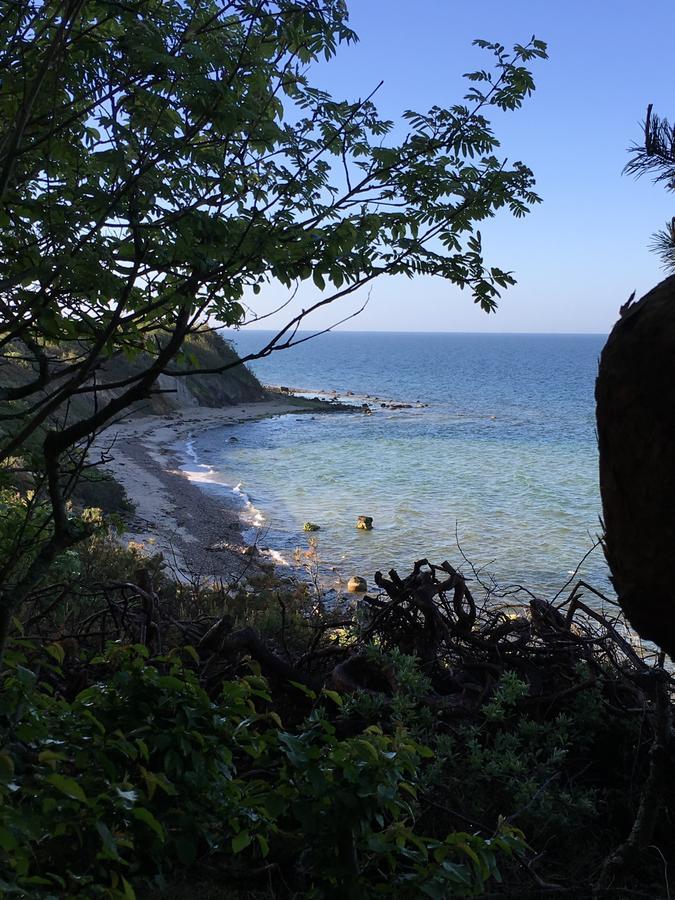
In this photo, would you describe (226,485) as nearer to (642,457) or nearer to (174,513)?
(174,513)

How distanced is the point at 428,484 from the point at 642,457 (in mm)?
33437

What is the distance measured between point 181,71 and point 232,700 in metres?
2.54

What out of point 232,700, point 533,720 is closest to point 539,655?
point 533,720

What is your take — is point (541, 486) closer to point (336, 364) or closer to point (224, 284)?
point (224, 284)

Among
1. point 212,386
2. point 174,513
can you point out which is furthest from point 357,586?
point 212,386

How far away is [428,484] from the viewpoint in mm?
35281

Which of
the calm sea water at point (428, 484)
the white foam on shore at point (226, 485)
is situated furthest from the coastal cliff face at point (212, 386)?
the white foam on shore at point (226, 485)

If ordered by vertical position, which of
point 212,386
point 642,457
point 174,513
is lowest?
point 174,513

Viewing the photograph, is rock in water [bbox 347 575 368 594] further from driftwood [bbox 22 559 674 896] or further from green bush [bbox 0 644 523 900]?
green bush [bbox 0 644 523 900]

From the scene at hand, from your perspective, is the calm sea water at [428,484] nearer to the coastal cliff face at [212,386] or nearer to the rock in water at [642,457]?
the coastal cliff face at [212,386]

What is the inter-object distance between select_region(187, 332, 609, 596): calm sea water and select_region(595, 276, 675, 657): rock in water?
48.7ft

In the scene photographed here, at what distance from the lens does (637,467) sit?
206 cm

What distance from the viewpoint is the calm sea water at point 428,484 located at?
2272cm

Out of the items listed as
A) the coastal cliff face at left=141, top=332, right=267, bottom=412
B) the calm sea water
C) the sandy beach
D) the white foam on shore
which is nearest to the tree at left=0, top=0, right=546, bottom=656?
the sandy beach
